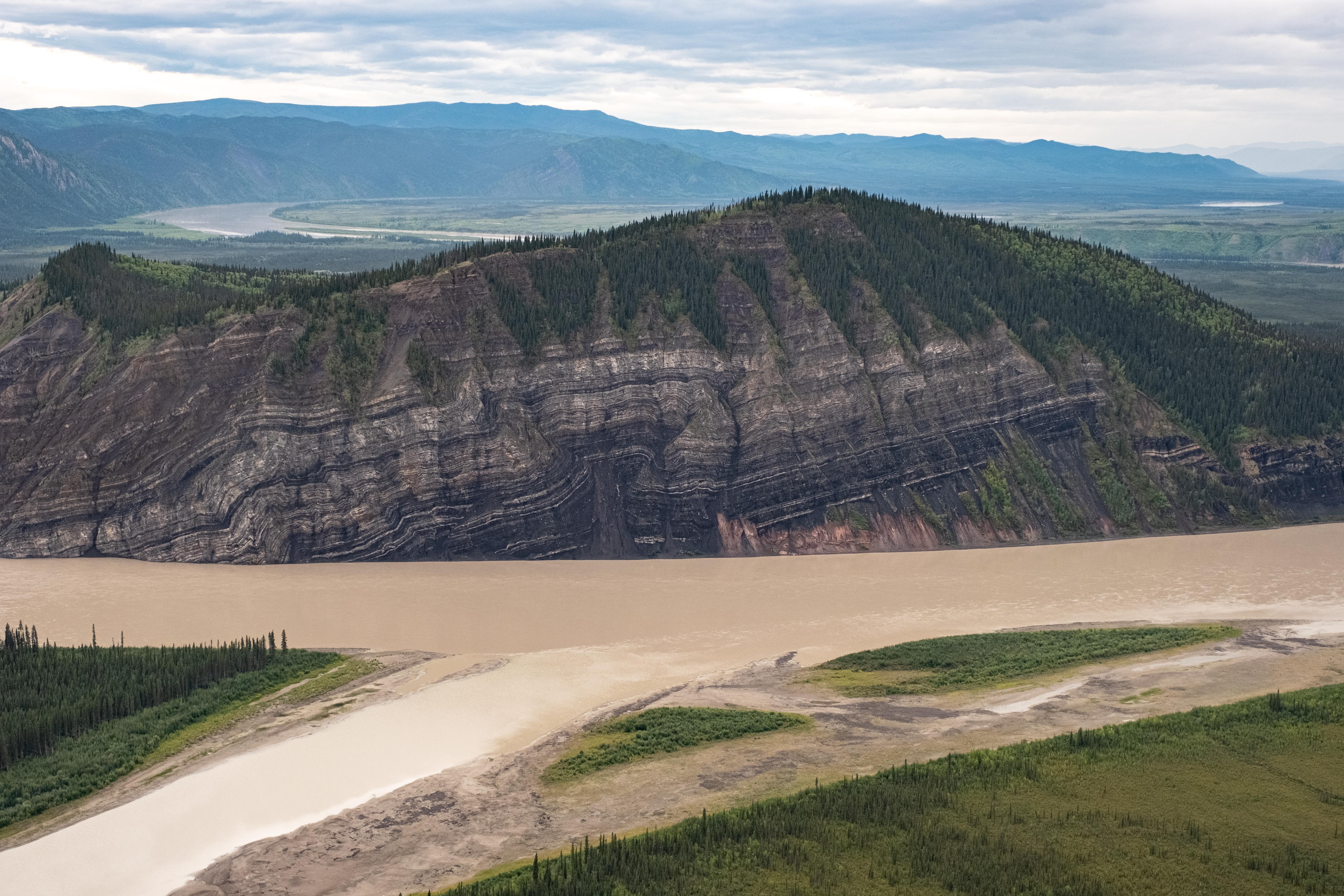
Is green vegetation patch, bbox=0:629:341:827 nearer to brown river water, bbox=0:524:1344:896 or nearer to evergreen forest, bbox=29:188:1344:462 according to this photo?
brown river water, bbox=0:524:1344:896

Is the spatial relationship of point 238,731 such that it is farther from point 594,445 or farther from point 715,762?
point 594,445

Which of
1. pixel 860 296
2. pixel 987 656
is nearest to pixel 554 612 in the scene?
pixel 987 656

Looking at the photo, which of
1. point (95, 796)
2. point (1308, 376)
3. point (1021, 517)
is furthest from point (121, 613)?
point (1308, 376)

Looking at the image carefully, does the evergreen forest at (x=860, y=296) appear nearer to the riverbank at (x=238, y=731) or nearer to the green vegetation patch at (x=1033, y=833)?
the riverbank at (x=238, y=731)

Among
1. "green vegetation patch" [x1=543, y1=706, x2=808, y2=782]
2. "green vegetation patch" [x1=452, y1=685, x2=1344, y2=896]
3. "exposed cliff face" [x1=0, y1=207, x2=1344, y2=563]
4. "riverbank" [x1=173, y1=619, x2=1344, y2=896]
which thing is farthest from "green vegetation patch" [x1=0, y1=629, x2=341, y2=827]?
"exposed cliff face" [x1=0, y1=207, x2=1344, y2=563]

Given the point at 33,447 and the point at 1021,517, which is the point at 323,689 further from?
the point at 1021,517

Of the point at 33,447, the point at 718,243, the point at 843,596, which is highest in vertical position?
the point at 718,243
